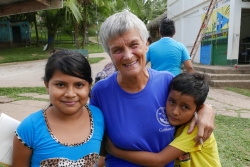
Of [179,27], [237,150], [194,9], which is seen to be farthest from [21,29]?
[237,150]

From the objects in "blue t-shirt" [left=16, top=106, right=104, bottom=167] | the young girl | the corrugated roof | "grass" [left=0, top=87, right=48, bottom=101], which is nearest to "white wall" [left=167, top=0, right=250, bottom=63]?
"grass" [left=0, top=87, right=48, bottom=101]

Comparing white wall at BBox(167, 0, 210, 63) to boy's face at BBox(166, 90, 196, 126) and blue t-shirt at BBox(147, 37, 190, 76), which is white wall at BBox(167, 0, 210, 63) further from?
boy's face at BBox(166, 90, 196, 126)

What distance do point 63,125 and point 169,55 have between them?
8.85ft

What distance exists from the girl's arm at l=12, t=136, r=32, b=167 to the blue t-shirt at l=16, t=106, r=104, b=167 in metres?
0.02

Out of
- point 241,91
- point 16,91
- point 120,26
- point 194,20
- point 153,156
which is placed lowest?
point 241,91

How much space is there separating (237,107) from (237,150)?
246cm

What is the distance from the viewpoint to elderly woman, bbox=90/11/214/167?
1.32m

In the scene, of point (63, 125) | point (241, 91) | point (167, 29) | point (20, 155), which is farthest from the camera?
point (241, 91)

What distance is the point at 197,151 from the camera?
1.38 m

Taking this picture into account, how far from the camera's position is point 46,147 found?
1.24 m

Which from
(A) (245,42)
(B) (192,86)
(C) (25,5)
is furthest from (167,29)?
(A) (245,42)

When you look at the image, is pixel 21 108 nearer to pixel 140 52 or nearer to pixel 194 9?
pixel 140 52

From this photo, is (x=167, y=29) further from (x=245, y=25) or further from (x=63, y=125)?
(x=245, y=25)

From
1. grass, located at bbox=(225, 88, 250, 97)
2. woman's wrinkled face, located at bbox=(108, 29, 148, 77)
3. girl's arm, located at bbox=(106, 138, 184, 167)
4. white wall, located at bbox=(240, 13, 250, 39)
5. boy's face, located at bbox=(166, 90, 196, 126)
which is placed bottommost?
grass, located at bbox=(225, 88, 250, 97)
